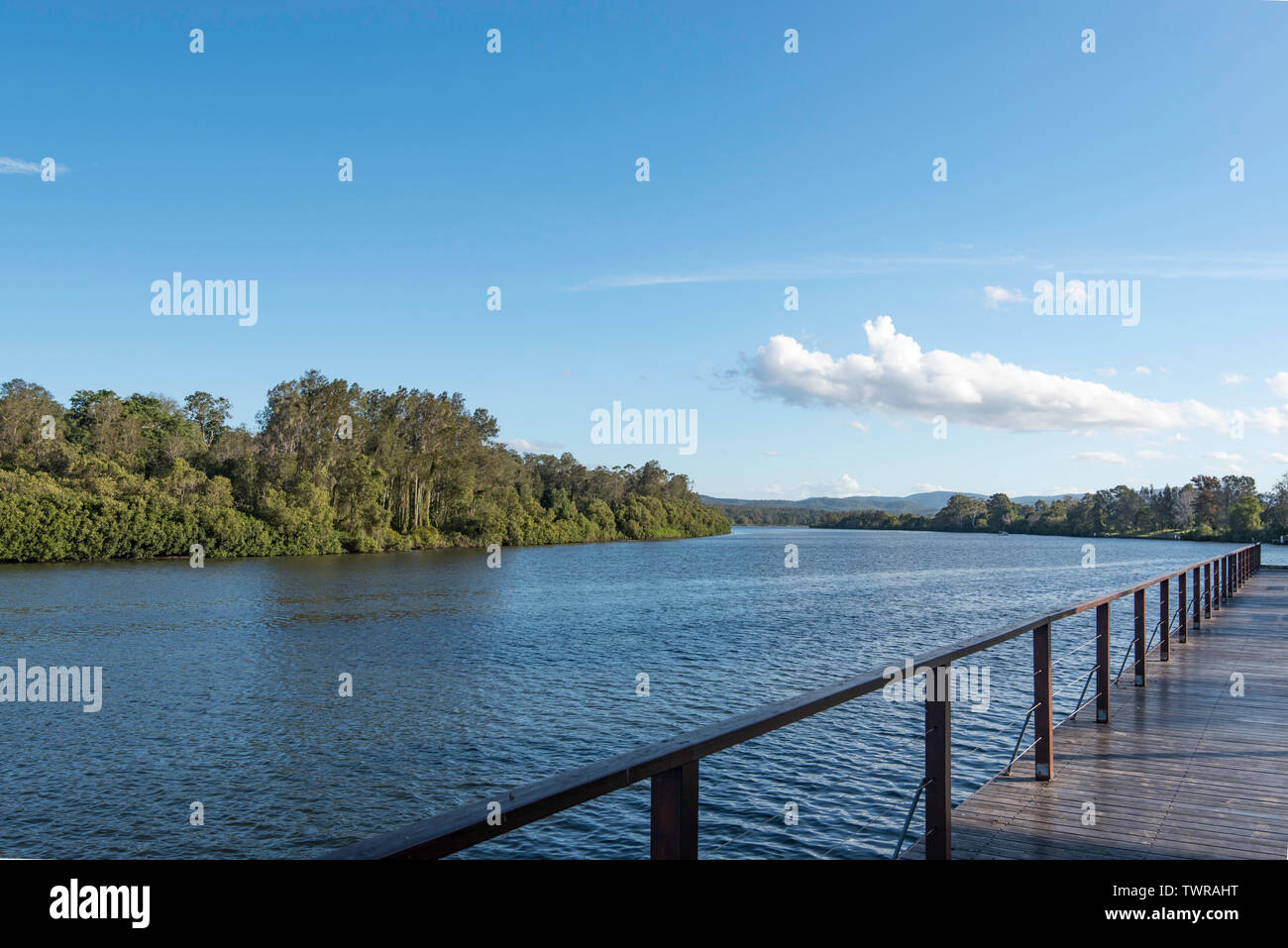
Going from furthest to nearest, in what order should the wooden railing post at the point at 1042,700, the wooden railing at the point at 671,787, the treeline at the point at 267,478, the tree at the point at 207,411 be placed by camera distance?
the tree at the point at 207,411
the treeline at the point at 267,478
the wooden railing post at the point at 1042,700
the wooden railing at the point at 671,787

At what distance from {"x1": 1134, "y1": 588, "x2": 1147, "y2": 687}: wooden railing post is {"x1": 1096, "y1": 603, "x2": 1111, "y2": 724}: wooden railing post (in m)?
0.85

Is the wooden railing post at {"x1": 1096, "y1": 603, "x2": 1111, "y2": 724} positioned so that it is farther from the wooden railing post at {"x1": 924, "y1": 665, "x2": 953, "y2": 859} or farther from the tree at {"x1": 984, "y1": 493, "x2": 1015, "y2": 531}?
the tree at {"x1": 984, "y1": 493, "x2": 1015, "y2": 531}

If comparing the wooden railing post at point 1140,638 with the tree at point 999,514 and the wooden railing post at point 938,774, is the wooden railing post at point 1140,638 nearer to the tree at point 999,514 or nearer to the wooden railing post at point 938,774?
A: the wooden railing post at point 938,774

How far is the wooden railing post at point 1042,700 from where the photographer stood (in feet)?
15.0

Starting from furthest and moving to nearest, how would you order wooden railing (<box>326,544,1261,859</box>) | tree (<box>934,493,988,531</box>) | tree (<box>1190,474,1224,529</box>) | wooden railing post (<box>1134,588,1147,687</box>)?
tree (<box>934,493,988,531</box>)
tree (<box>1190,474,1224,529</box>)
wooden railing post (<box>1134,588,1147,687</box>)
wooden railing (<box>326,544,1261,859</box>)

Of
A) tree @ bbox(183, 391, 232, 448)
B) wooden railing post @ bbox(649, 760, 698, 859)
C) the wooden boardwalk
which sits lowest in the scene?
the wooden boardwalk

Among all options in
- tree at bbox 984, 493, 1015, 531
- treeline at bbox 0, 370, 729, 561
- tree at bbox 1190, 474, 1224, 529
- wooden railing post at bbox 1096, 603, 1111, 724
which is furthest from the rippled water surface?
tree at bbox 984, 493, 1015, 531

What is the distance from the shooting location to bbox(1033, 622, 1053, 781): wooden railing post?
456cm

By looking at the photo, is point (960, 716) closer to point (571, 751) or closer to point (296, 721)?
point (571, 751)

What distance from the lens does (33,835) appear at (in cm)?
857

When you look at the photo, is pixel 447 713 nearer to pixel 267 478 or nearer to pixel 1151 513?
pixel 267 478

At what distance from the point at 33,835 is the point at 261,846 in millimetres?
2536

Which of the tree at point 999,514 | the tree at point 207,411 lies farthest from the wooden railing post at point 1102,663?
the tree at point 999,514

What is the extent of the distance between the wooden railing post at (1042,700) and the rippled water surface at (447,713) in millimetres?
2992
